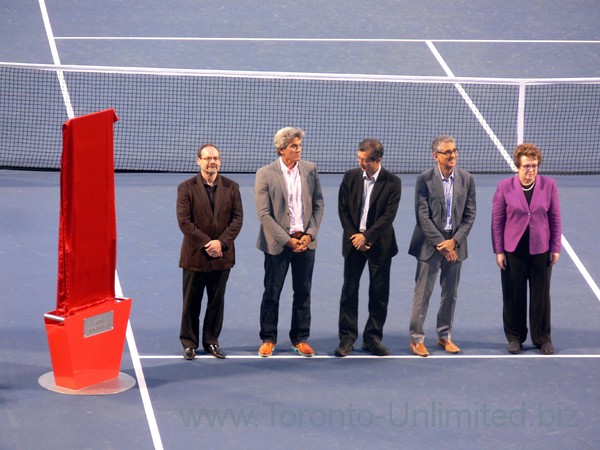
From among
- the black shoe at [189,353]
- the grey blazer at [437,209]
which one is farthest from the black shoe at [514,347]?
the black shoe at [189,353]

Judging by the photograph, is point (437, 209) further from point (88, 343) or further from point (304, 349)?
point (88, 343)

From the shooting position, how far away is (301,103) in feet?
60.6

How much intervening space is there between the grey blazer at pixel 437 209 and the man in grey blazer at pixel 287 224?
0.93 m

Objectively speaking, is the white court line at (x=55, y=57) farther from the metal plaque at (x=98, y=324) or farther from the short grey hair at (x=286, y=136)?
the metal plaque at (x=98, y=324)

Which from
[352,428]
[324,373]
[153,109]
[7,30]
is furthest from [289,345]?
[7,30]

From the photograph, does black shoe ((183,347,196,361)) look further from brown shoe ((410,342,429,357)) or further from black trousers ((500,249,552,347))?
black trousers ((500,249,552,347))

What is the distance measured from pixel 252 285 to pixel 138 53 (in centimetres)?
783

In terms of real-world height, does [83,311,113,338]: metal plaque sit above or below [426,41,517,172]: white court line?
below

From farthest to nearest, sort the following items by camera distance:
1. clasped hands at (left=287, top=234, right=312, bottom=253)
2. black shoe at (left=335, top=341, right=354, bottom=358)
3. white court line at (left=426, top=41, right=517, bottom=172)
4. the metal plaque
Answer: white court line at (left=426, top=41, right=517, bottom=172)
black shoe at (left=335, top=341, right=354, bottom=358)
clasped hands at (left=287, top=234, right=312, bottom=253)
the metal plaque

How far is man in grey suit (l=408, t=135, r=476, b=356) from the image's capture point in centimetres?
1155

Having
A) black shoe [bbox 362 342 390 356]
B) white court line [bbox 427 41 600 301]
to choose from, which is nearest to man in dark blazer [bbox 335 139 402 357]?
black shoe [bbox 362 342 390 356]

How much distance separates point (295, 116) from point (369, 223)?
6692 millimetres

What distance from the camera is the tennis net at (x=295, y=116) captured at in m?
17.0

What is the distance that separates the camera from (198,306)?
11508mm
